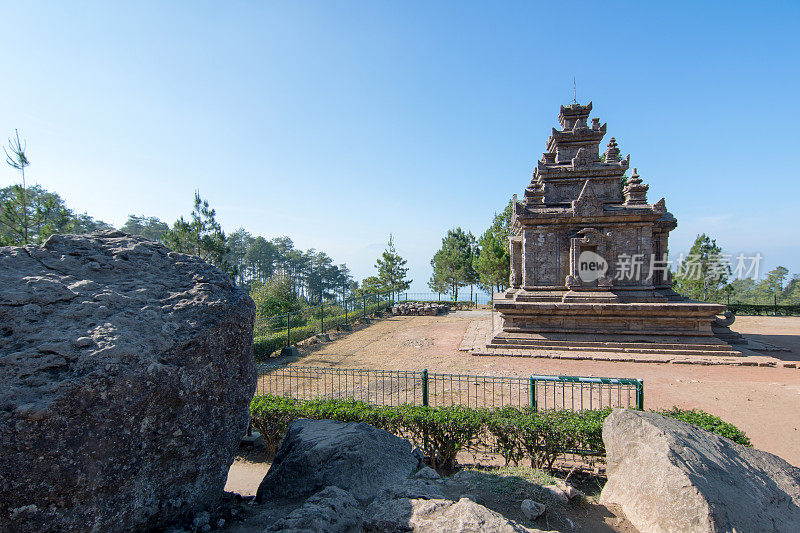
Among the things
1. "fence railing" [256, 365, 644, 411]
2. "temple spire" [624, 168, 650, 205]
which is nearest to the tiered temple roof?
"temple spire" [624, 168, 650, 205]

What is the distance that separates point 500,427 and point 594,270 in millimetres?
10887

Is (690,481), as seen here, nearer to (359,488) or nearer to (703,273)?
(359,488)

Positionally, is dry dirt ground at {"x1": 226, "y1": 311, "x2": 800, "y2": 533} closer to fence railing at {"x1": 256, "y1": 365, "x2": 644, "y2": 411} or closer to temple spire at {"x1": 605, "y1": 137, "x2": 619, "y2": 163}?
fence railing at {"x1": 256, "y1": 365, "x2": 644, "y2": 411}

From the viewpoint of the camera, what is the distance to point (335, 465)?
3.87 metres

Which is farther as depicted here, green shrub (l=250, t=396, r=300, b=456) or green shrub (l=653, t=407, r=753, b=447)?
green shrub (l=250, t=396, r=300, b=456)

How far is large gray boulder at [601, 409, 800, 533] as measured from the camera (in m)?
3.30

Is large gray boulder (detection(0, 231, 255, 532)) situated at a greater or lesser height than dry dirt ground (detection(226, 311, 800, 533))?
greater

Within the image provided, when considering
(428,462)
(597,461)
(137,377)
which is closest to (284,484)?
(137,377)

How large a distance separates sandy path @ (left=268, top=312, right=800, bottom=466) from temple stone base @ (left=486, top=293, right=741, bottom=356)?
1.15 meters

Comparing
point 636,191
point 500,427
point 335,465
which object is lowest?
point 500,427

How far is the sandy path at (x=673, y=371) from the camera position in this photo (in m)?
7.12

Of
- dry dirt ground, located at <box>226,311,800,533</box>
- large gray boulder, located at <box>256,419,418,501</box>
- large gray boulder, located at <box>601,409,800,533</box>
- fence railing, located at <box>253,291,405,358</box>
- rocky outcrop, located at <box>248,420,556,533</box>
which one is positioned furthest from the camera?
fence railing, located at <box>253,291,405,358</box>

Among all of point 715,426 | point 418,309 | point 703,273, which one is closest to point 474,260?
point 418,309

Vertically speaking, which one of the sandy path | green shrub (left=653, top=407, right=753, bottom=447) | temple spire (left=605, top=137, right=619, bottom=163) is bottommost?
the sandy path
